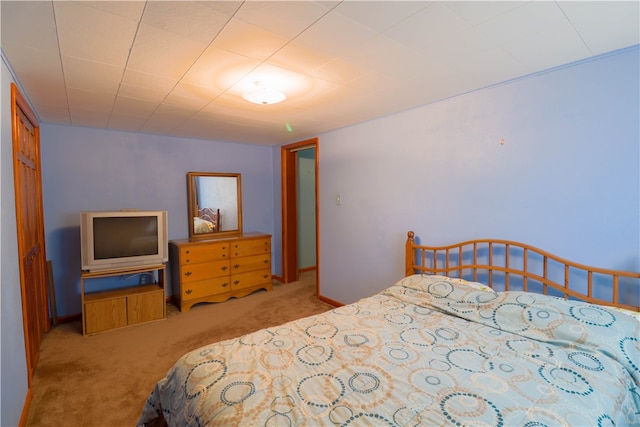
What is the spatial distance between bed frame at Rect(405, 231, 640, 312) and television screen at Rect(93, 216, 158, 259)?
2785 millimetres

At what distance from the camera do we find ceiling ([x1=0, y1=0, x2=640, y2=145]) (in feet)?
4.38

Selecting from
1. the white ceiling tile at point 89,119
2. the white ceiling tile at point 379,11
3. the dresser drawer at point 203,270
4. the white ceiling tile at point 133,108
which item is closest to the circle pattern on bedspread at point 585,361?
the white ceiling tile at point 379,11

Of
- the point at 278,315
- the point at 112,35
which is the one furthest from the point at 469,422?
the point at 278,315

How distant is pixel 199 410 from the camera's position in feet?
3.94

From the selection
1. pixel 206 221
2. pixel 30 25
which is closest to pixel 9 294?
pixel 30 25

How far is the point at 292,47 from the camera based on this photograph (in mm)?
1652

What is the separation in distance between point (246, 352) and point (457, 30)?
75.9 inches

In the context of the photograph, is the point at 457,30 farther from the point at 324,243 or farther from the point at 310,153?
the point at 310,153

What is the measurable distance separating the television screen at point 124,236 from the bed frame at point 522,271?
9.14ft

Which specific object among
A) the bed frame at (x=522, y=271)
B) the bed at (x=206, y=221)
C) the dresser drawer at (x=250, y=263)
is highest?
the bed at (x=206, y=221)

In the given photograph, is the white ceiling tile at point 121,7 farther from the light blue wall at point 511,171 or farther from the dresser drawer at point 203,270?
the dresser drawer at point 203,270

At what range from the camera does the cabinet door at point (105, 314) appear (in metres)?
3.03

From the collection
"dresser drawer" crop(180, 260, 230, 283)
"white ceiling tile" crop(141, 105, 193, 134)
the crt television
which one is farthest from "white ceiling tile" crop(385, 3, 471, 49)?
"dresser drawer" crop(180, 260, 230, 283)

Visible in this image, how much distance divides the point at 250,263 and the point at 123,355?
5.97 ft
